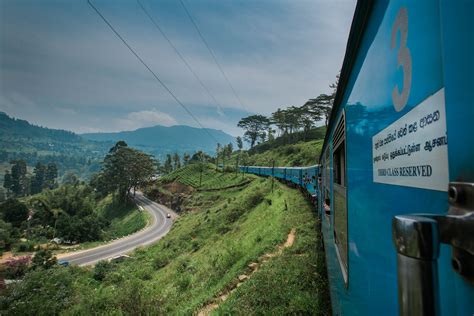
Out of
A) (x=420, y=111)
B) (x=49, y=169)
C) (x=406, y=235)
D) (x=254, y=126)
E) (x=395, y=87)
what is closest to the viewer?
(x=406, y=235)

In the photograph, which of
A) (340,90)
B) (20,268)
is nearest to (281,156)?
(20,268)

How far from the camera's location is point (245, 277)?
28.0ft

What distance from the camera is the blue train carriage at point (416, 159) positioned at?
56cm

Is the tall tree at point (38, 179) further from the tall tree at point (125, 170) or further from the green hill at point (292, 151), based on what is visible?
the green hill at point (292, 151)

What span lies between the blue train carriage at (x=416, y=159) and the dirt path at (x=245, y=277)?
6.85 metres

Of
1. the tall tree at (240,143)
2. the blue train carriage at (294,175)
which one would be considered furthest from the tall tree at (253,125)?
the blue train carriage at (294,175)

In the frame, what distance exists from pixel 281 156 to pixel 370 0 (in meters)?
59.3

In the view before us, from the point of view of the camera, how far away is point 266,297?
20.4 ft

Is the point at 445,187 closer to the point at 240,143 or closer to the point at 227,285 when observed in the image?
the point at 227,285

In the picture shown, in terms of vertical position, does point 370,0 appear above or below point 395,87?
above

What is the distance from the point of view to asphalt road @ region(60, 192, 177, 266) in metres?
35.8

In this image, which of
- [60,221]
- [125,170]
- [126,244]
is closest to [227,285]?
[126,244]

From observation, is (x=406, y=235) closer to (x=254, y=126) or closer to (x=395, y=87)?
(x=395, y=87)

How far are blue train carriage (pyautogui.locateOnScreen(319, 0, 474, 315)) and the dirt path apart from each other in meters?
6.85
